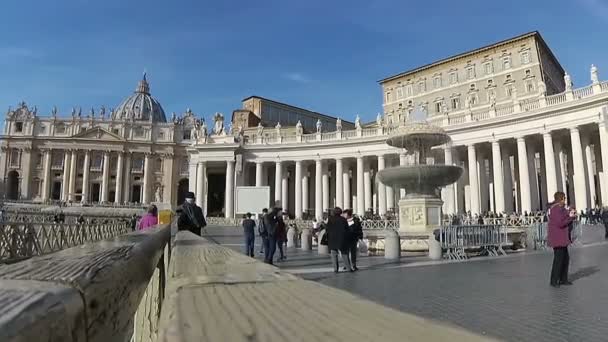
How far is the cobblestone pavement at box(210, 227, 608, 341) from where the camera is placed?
5094 millimetres

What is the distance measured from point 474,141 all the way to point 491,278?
33465 millimetres

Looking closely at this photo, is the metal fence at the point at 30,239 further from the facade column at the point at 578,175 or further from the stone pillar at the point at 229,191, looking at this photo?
the facade column at the point at 578,175

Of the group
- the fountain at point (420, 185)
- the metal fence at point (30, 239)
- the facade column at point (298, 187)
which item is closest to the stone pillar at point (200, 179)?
the facade column at point (298, 187)

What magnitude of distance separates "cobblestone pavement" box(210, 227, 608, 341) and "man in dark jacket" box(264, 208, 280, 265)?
121cm

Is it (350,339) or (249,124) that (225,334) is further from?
(249,124)

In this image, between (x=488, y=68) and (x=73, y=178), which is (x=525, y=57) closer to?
(x=488, y=68)

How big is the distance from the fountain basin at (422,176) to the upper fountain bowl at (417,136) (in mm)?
3011

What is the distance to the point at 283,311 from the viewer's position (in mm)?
936

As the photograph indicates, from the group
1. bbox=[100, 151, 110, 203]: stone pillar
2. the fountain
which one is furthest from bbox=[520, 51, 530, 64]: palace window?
bbox=[100, 151, 110, 203]: stone pillar

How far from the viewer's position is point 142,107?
114562 mm

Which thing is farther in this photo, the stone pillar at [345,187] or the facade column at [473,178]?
the stone pillar at [345,187]

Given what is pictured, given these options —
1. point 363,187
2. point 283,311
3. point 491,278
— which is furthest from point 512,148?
point 283,311

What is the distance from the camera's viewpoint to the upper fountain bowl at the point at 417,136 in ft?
71.5

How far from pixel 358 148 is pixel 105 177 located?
5656cm
